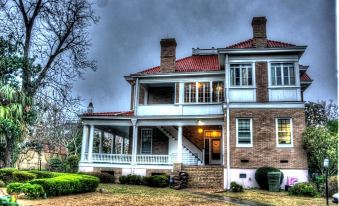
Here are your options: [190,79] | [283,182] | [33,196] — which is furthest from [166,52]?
[33,196]

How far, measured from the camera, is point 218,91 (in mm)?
21766

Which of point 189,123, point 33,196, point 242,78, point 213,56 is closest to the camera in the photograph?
point 33,196

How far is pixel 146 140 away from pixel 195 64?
21.2ft

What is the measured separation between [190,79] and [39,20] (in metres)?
9.87

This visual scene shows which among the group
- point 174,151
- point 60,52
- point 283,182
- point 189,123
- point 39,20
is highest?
point 39,20

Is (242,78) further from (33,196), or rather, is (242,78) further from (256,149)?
(33,196)

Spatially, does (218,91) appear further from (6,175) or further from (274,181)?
(6,175)

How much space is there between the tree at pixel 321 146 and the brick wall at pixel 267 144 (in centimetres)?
45

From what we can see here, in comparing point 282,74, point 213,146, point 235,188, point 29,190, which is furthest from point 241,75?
point 29,190

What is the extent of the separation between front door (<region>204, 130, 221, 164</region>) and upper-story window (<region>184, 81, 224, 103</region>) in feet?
8.95

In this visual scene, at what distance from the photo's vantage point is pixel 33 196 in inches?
429

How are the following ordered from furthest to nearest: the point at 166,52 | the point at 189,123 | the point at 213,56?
the point at 213,56, the point at 166,52, the point at 189,123

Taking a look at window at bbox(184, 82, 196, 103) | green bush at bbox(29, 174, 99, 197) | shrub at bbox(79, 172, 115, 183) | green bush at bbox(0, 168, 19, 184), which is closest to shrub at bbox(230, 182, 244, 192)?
green bush at bbox(29, 174, 99, 197)

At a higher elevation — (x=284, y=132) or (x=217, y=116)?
(x=217, y=116)
